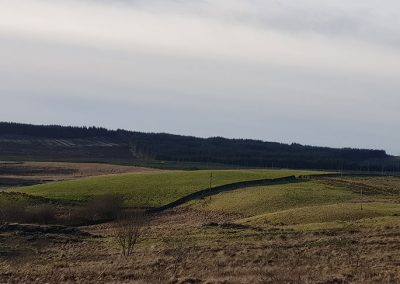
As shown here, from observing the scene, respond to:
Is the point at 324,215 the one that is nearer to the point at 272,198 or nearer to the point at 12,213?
the point at 272,198

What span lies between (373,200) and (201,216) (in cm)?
1897

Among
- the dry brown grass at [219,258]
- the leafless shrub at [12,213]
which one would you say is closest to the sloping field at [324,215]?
the dry brown grass at [219,258]

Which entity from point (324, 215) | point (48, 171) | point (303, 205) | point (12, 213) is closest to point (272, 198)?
point (303, 205)

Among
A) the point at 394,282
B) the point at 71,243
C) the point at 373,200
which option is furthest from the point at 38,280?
the point at 373,200

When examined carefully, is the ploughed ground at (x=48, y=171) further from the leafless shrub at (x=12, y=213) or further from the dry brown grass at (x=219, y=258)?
the dry brown grass at (x=219, y=258)

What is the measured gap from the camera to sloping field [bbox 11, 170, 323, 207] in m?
80.0

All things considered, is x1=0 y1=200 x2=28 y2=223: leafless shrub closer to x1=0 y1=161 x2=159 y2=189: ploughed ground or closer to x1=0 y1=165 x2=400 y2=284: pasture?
x1=0 y1=165 x2=400 y2=284: pasture

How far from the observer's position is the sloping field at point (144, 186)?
80.0 metres

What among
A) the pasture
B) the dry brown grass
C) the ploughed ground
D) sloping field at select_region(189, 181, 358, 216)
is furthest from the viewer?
the ploughed ground

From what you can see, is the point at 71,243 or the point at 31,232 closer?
the point at 71,243

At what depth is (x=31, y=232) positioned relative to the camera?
50.1 metres

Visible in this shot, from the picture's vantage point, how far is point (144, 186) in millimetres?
86688

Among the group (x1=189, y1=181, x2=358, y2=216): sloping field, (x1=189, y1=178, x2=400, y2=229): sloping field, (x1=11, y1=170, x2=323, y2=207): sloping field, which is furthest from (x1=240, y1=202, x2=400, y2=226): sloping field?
(x1=11, y1=170, x2=323, y2=207): sloping field

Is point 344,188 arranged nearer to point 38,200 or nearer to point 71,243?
point 38,200
